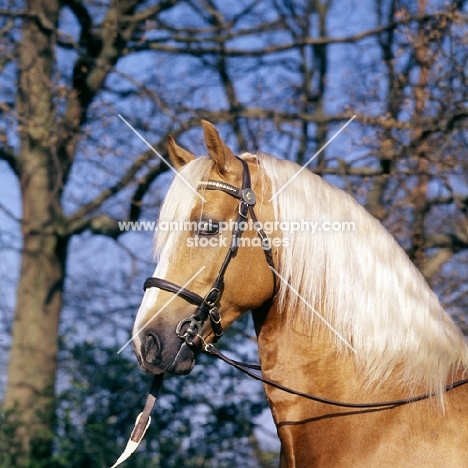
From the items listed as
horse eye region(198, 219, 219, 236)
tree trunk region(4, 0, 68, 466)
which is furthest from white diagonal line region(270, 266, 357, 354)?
tree trunk region(4, 0, 68, 466)

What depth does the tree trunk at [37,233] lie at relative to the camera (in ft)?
27.5

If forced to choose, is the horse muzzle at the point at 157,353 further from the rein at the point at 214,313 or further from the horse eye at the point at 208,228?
the horse eye at the point at 208,228

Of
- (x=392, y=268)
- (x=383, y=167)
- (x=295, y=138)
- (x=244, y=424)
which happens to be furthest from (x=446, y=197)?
(x=392, y=268)

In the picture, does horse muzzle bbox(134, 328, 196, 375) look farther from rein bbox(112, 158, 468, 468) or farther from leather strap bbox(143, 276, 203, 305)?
leather strap bbox(143, 276, 203, 305)

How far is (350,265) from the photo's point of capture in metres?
3.15

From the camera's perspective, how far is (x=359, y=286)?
Answer: 3119 mm

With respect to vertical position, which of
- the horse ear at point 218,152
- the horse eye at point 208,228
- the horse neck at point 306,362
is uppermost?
the horse ear at point 218,152

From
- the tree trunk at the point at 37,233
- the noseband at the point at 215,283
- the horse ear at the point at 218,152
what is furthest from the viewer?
the tree trunk at the point at 37,233

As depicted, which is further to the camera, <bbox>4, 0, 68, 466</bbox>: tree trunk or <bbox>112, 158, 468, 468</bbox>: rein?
<bbox>4, 0, 68, 466</bbox>: tree trunk

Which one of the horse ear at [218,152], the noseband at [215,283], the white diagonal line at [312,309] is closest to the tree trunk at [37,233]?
the horse ear at [218,152]

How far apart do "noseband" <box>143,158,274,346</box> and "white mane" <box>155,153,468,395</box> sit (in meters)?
0.07

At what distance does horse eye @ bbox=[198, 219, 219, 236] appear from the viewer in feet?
10.3

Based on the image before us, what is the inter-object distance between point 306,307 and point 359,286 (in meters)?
0.26

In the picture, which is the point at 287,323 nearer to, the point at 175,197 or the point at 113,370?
the point at 175,197
